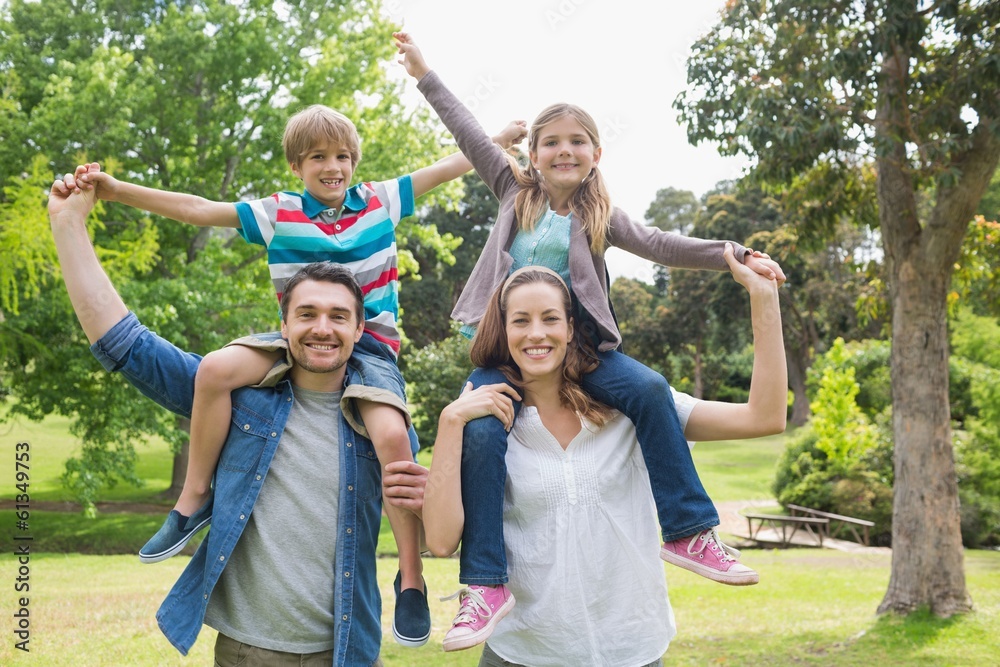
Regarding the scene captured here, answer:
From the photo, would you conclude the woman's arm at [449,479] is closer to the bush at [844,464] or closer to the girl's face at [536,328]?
the girl's face at [536,328]

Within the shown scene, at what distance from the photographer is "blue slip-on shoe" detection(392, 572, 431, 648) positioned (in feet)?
8.29

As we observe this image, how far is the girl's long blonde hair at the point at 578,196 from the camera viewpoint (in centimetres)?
291

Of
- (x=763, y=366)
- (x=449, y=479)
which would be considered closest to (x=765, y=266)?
(x=763, y=366)

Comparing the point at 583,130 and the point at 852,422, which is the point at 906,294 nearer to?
the point at 583,130

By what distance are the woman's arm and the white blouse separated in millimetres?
198

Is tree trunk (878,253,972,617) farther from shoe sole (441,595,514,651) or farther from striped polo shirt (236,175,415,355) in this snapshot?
shoe sole (441,595,514,651)

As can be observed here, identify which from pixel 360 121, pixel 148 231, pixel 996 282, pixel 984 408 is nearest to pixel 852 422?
pixel 984 408

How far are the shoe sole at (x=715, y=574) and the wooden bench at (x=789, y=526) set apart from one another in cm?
1470

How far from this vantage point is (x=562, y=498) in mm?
2463

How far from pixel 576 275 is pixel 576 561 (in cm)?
95

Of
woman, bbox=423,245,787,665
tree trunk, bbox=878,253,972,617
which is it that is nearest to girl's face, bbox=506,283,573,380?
woman, bbox=423,245,787,665

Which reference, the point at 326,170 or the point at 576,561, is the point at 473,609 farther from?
the point at 326,170

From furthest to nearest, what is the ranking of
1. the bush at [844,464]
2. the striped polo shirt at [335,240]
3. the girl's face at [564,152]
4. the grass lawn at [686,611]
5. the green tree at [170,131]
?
the bush at [844,464]
the green tree at [170,131]
the grass lawn at [686,611]
the girl's face at [564,152]
the striped polo shirt at [335,240]

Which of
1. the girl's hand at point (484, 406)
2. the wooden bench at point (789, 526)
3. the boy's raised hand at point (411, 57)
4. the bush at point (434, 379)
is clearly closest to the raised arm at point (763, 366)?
the girl's hand at point (484, 406)
